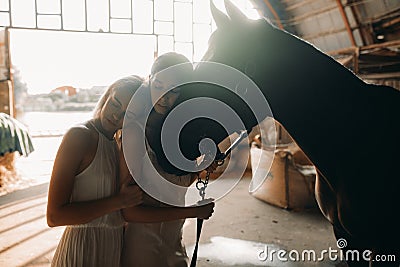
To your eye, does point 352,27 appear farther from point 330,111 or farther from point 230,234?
point 330,111

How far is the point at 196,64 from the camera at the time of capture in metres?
1.21

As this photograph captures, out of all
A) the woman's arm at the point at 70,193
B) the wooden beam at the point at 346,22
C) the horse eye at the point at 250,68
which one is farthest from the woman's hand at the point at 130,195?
the wooden beam at the point at 346,22

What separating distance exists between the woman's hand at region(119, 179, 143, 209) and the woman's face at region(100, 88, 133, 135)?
204 mm

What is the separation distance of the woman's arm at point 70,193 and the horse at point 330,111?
1.00 ft

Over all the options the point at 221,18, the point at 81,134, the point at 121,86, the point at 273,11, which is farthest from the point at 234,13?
the point at 273,11

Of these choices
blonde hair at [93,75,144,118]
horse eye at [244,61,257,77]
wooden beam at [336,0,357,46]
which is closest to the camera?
blonde hair at [93,75,144,118]

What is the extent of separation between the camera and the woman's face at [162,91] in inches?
42.8

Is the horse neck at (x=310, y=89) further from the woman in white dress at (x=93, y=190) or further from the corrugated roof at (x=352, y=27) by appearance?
the corrugated roof at (x=352, y=27)

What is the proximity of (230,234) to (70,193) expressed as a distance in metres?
2.35

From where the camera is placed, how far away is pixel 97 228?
115 centimetres

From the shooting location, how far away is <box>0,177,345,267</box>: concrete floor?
263 cm

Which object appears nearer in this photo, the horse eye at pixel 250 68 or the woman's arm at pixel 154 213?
the woman's arm at pixel 154 213

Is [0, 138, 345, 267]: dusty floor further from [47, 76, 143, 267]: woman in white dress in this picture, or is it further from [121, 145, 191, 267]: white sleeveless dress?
[47, 76, 143, 267]: woman in white dress
